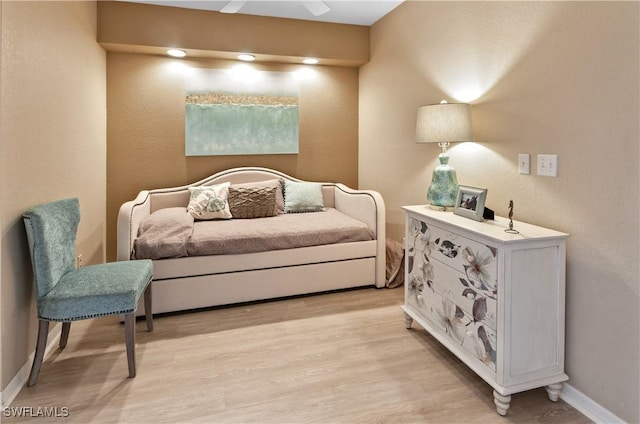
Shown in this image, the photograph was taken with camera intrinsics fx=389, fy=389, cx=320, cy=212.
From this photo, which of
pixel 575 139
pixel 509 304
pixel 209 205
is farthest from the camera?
pixel 209 205

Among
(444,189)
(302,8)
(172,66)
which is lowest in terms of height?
(444,189)

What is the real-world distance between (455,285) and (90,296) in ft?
6.18

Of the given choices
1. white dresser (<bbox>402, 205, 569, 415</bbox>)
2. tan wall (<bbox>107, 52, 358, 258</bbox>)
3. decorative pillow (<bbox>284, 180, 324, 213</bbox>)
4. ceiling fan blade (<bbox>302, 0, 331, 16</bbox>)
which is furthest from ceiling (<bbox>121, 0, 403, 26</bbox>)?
white dresser (<bbox>402, 205, 569, 415</bbox>)

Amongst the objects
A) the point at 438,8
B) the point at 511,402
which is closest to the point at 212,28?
the point at 438,8

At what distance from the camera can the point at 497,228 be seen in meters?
1.92

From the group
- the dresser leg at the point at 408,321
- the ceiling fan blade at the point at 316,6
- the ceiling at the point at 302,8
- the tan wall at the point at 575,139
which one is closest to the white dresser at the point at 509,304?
the tan wall at the point at 575,139

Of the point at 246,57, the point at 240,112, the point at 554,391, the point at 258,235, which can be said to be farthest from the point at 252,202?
the point at 554,391

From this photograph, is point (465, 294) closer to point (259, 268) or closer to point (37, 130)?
point (259, 268)

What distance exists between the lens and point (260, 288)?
9.92 ft

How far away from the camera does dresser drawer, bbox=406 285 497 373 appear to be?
1839mm

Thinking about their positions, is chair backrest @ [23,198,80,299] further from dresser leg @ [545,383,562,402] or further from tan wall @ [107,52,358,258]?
dresser leg @ [545,383,562,402]

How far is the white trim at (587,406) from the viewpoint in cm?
171

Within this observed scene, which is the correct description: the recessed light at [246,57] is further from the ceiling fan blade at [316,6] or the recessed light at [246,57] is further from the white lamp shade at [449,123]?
the white lamp shade at [449,123]

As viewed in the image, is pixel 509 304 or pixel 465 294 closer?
pixel 509 304
